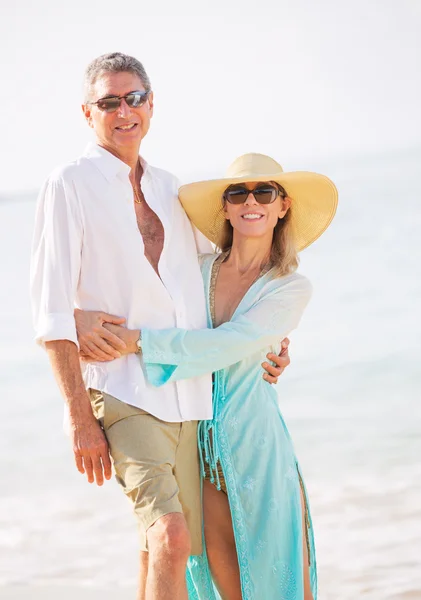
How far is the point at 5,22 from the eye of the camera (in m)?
21.9

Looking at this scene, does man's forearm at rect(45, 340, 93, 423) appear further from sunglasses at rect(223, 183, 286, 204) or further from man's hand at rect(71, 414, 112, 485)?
sunglasses at rect(223, 183, 286, 204)

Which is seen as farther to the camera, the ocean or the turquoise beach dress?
the ocean

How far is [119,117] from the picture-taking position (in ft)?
11.5

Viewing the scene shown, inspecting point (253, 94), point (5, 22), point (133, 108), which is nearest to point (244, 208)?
point (133, 108)

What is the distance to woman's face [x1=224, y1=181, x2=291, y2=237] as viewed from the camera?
147 inches

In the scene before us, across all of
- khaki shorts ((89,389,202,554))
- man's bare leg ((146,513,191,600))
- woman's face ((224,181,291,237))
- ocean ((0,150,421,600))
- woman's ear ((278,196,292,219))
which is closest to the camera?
man's bare leg ((146,513,191,600))

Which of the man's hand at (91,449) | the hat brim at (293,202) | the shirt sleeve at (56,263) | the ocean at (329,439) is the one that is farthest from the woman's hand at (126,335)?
the ocean at (329,439)

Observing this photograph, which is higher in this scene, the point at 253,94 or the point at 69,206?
the point at 69,206

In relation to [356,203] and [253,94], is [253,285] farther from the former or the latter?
[253,94]

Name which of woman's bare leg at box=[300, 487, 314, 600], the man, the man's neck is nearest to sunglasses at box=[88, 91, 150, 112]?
the man

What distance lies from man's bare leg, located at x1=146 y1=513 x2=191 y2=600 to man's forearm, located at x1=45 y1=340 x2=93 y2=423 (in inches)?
16.4

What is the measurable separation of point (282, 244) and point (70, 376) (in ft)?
3.33

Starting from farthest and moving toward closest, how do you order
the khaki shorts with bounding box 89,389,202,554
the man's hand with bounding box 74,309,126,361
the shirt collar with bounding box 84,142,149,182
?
the shirt collar with bounding box 84,142,149,182
the man's hand with bounding box 74,309,126,361
the khaki shorts with bounding box 89,389,202,554

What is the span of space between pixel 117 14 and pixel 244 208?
19.8 meters
